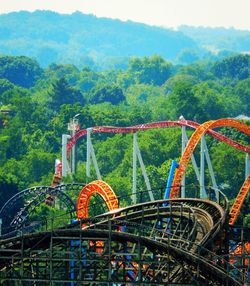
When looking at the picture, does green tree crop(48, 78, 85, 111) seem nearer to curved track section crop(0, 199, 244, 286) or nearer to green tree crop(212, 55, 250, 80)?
green tree crop(212, 55, 250, 80)

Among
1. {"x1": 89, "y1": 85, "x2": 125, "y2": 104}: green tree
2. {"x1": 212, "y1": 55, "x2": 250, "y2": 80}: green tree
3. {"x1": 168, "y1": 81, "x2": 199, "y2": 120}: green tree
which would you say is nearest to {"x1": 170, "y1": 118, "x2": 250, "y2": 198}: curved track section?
{"x1": 168, "y1": 81, "x2": 199, "y2": 120}: green tree

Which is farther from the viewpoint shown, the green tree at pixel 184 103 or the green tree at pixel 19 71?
the green tree at pixel 19 71

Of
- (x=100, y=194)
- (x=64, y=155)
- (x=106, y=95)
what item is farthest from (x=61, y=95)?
(x=100, y=194)

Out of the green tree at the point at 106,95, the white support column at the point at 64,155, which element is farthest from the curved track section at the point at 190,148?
the green tree at the point at 106,95

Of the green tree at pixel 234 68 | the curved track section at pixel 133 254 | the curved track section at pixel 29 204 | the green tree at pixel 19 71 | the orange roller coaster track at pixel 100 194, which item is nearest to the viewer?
the curved track section at pixel 133 254

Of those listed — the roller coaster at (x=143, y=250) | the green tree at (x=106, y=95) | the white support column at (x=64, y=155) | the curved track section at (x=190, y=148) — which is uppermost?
the roller coaster at (x=143, y=250)

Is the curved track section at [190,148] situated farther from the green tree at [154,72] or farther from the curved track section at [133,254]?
the green tree at [154,72]

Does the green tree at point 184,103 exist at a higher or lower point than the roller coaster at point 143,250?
lower

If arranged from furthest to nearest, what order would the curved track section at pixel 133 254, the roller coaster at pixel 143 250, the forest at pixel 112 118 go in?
the forest at pixel 112 118
the roller coaster at pixel 143 250
the curved track section at pixel 133 254
